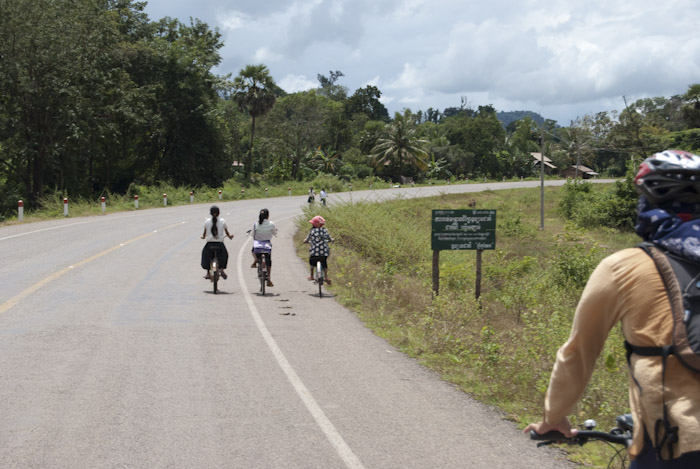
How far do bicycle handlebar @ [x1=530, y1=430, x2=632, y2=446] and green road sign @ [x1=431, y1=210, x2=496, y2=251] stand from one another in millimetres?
11367

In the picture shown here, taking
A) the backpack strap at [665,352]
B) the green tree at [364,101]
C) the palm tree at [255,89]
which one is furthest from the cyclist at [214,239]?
the green tree at [364,101]

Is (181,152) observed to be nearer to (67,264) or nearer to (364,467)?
(67,264)

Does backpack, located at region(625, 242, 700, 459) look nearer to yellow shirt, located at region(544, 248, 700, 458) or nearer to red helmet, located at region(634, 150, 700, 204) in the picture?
yellow shirt, located at region(544, 248, 700, 458)

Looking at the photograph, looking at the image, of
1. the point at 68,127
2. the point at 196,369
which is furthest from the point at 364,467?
the point at 68,127

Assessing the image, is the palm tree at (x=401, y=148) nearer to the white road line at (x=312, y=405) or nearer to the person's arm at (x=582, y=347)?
the white road line at (x=312, y=405)

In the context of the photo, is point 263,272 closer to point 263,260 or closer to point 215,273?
point 263,260

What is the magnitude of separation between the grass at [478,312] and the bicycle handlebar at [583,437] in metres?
1.42

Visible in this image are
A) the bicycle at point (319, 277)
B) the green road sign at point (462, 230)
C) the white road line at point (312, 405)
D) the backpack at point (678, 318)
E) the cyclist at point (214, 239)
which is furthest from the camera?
the cyclist at point (214, 239)

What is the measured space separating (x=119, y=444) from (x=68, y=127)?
37.9 metres

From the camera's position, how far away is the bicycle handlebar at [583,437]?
8.20 ft

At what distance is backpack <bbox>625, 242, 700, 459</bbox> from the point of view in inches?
83.4

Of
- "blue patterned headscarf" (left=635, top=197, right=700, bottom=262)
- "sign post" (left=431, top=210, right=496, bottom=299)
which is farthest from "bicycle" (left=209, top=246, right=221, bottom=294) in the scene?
"blue patterned headscarf" (left=635, top=197, right=700, bottom=262)

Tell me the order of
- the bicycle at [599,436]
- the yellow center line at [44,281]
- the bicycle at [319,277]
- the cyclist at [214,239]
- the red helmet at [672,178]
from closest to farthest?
1. the red helmet at [672,178]
2. the bicycle at [599,436]
3. the yellow center line at [44,281]
4. the bicycle at [319,277]
5. the cyclist at [214,239]

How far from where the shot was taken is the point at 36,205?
41.0 meters
